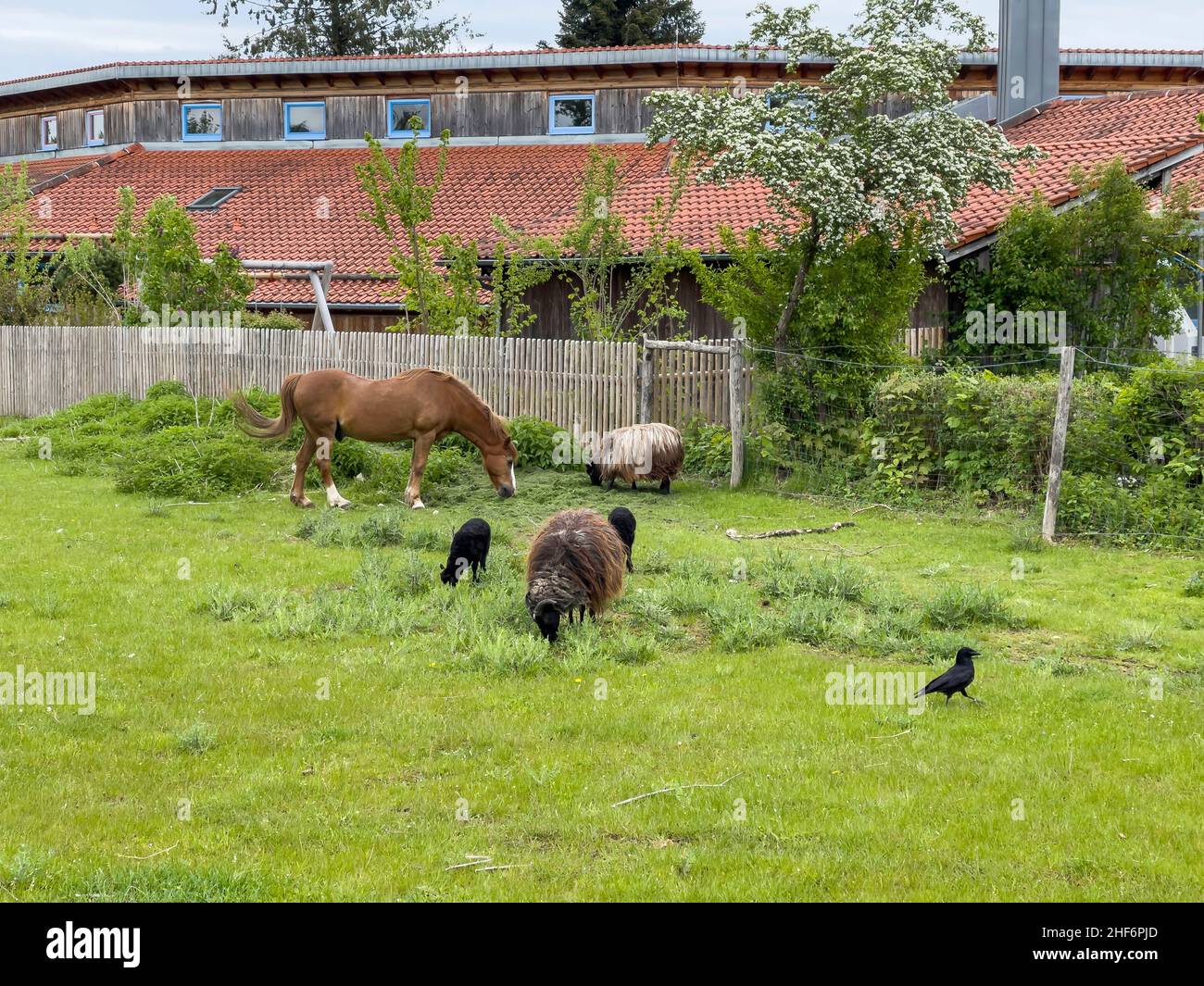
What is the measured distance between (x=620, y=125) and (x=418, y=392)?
18922 millimetres

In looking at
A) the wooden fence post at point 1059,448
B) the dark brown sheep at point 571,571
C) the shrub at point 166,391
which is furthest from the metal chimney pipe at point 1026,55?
the dark brown sheep at point 571,571

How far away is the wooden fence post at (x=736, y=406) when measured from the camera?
17.6m

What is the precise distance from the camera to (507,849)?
243 inches

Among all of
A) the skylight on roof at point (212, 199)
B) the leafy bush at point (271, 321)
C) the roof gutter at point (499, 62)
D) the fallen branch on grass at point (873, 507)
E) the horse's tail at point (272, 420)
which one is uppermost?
the roof gutter at point (499, 62)

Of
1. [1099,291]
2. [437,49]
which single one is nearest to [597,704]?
[1099,291]

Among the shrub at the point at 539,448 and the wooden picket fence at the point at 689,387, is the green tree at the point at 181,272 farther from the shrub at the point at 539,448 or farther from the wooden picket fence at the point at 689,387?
the wooden picket fence at the point at 689,387

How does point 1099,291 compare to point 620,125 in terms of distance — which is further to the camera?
point 620,125

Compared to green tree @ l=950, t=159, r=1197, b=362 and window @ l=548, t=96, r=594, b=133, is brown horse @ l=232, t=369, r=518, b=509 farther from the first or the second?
window @ l=548, t=96, r=594, b=133

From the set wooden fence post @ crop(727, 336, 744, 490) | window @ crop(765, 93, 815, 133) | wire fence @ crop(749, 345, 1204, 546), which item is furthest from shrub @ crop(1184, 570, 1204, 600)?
window @ crop(765, 93, 815, 133)

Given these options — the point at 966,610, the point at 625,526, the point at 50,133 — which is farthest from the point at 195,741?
the point at 50,133

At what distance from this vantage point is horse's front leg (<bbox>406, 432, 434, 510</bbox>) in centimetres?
1644

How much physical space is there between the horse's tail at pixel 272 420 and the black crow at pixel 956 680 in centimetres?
1076

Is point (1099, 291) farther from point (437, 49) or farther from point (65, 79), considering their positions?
point (437, 49)

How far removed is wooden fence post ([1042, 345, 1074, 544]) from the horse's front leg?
24.2 ft
